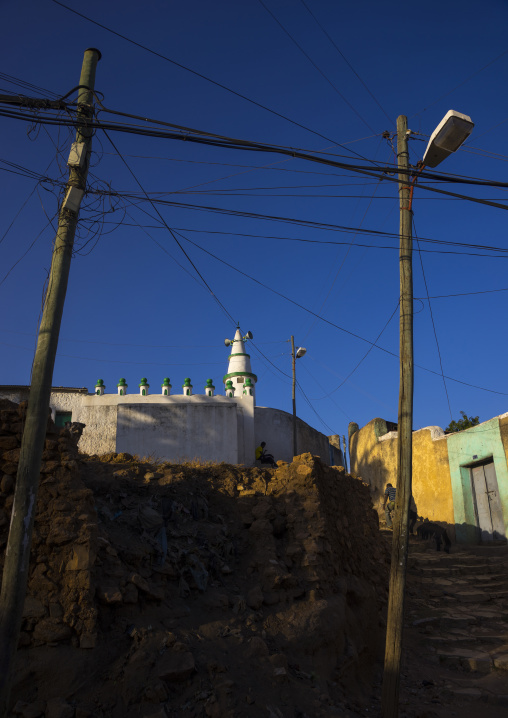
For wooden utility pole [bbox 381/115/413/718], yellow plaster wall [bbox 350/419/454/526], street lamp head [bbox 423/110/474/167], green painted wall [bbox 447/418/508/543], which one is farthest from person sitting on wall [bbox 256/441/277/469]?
street lamp head [bbox 423/110/474/167]

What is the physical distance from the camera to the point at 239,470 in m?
9.72

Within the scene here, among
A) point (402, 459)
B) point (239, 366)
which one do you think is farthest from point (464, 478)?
point (239, 366)

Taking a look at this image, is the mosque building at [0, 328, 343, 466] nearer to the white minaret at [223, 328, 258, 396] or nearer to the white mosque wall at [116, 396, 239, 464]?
the white mosque wall at [116, 396, 239, 464]

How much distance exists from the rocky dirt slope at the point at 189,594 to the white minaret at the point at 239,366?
43.4ft

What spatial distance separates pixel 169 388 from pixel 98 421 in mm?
2930

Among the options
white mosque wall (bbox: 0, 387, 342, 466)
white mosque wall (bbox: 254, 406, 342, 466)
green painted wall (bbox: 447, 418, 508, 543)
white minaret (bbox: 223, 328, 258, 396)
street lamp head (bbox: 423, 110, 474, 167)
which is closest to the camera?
street lamp head (bbox: 423, 110, 474, 167)

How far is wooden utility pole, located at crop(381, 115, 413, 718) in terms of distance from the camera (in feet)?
20.9

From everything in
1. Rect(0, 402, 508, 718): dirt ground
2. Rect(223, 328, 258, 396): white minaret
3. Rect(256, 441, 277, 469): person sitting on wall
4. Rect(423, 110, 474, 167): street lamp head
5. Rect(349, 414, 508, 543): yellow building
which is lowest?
Rect(0, 402, 508, 718): dirt ground

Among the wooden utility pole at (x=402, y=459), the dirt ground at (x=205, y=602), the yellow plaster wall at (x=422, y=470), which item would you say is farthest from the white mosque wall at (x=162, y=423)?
the wooden utility pole at (x=402, y=459)

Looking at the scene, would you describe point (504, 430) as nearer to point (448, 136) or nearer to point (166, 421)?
point (448, 136)

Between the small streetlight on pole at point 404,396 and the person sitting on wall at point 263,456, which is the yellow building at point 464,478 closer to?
the person sitting on wall at point 263,456

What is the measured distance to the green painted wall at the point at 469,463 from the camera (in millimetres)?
14484

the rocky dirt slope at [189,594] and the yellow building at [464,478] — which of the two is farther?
the yellow building at [464,478]

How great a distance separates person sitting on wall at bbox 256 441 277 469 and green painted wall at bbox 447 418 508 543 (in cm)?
629
